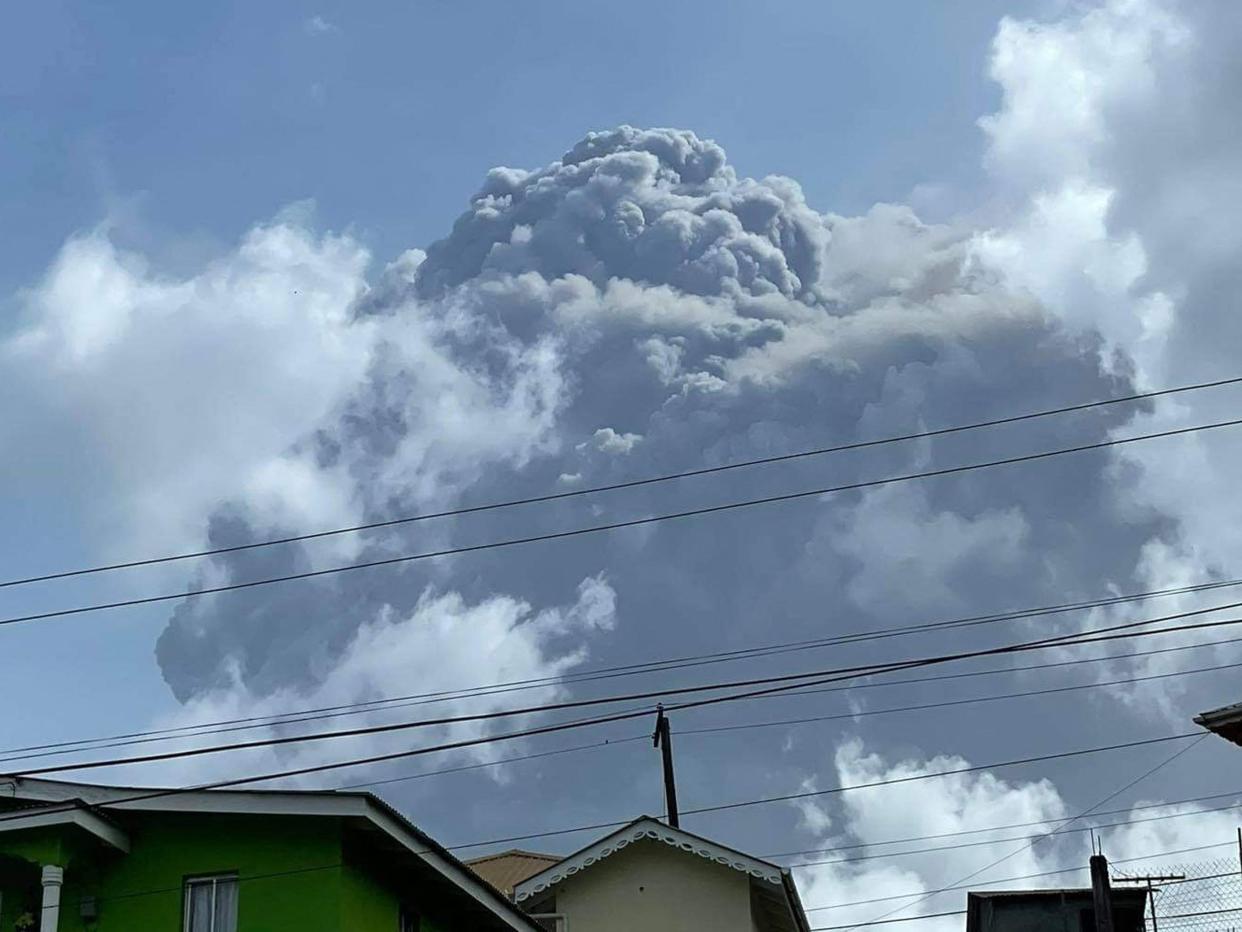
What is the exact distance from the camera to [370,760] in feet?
80.4

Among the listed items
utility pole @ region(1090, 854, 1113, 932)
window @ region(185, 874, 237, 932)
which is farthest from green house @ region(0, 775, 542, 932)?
utility pole @ region(1090, 854, 1113, 932)

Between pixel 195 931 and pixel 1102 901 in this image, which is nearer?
pixel 1102 901

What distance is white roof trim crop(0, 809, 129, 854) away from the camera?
90.0ft

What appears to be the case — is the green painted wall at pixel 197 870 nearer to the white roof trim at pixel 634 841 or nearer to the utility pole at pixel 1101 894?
the utility pole at pixel 1101 894

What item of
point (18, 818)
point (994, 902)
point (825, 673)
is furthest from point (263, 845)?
point (994, 902)

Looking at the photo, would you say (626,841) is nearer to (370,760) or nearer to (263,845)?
(263,845)

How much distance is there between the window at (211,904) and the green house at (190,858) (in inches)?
0.6

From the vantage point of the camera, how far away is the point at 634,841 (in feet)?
142

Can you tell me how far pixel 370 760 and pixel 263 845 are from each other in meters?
4.63

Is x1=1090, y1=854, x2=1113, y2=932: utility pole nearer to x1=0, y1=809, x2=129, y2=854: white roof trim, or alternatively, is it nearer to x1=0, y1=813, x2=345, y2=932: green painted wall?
x1=0, y1=813, x2=345, y2=932: green painted wall

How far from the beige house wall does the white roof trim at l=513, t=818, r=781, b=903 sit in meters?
0.37

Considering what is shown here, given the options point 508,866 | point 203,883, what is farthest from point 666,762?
point 203,883

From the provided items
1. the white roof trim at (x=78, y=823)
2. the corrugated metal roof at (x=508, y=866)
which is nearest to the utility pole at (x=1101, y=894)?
the white roof trim at (x=78, y=823)

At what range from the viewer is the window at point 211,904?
27844mm
